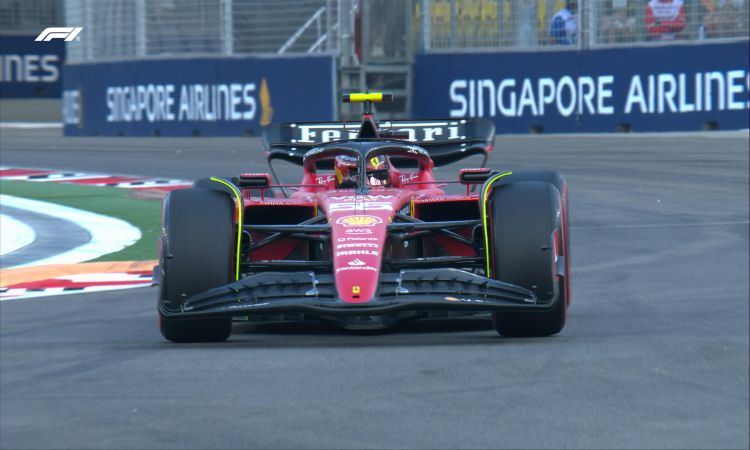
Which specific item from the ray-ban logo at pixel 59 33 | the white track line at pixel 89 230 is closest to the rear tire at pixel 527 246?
the ray-ban logo at pixel 59 33

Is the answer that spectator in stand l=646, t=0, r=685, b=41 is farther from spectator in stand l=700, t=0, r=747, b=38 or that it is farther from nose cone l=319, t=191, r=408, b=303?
nose cone l=319, t=191, r=408, b=303

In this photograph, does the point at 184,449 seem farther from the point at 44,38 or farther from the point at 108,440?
the point at 44,38

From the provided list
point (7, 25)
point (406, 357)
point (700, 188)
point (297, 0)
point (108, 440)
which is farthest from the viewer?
point (7, 25)

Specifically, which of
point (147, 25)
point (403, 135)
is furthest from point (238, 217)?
point (403, 135)

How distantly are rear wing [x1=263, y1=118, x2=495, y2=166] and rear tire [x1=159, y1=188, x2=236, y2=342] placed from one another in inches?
44.1

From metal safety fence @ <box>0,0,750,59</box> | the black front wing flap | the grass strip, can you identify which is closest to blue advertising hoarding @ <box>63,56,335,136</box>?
metal safety fence @ <box>0,0,750,59</box>

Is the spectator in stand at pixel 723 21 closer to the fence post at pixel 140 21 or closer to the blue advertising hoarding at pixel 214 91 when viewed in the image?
the blue advertising hoarding at pixel 214 91

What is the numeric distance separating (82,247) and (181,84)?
42.6ft

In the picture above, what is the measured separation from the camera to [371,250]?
6043mm

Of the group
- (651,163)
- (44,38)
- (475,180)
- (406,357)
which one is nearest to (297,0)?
(406,357)

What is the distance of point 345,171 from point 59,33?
124 inches

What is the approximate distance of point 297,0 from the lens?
16984 mm

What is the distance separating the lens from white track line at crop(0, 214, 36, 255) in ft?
35.9

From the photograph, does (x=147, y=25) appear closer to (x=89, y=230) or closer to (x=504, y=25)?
(x=89, y=230)
